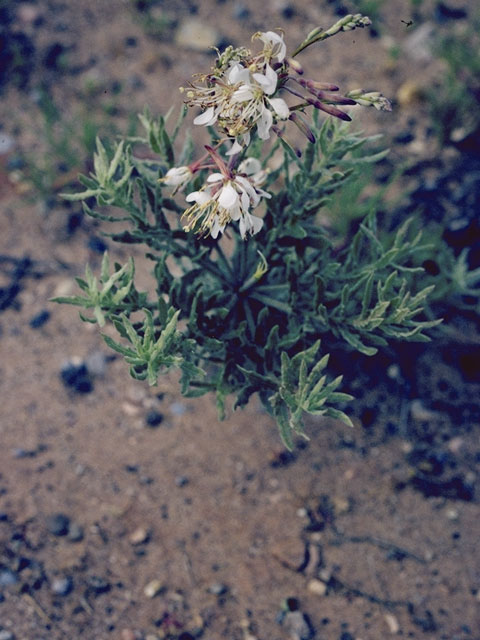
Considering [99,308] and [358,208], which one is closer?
[99,308]

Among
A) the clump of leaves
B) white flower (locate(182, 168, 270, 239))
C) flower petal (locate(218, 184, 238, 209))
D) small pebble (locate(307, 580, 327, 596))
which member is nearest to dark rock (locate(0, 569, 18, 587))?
the clump of leaves

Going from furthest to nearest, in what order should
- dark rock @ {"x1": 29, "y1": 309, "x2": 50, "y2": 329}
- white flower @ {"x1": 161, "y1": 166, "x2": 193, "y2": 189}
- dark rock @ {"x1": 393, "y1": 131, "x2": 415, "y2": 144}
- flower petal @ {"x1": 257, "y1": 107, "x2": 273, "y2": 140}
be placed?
dark rock @ {"x1": 393, "y1": 131, "x2": 415, "y2": 144}
dark rock @ {"x1": 29, "y1": 309, "x2": 50, "y2": 329}
white flower @ {"x1": 161, "y1": 166, "x2": 193, "y2": 189}
flower petal @ {"x1": 257, "y1": 107, "x2": 273, "y2": 140}

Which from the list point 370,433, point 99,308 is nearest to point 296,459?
point 370,433

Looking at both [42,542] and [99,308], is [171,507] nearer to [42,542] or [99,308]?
[42,542]

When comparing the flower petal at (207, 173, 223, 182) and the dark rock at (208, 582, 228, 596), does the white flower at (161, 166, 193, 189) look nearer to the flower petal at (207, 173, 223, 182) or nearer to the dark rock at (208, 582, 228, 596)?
the flower petal at (207, 173, 223, 182)

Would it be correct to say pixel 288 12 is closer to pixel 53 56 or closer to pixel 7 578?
pixel 53 56

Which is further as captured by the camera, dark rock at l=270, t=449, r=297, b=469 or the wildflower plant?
dark rock at l=270, t=449, r=297, b=469

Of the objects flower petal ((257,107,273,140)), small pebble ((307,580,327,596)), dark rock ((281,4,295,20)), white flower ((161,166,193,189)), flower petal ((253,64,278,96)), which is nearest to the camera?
flower petal ((253,64,278,96))

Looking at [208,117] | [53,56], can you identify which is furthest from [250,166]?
[53,56]
